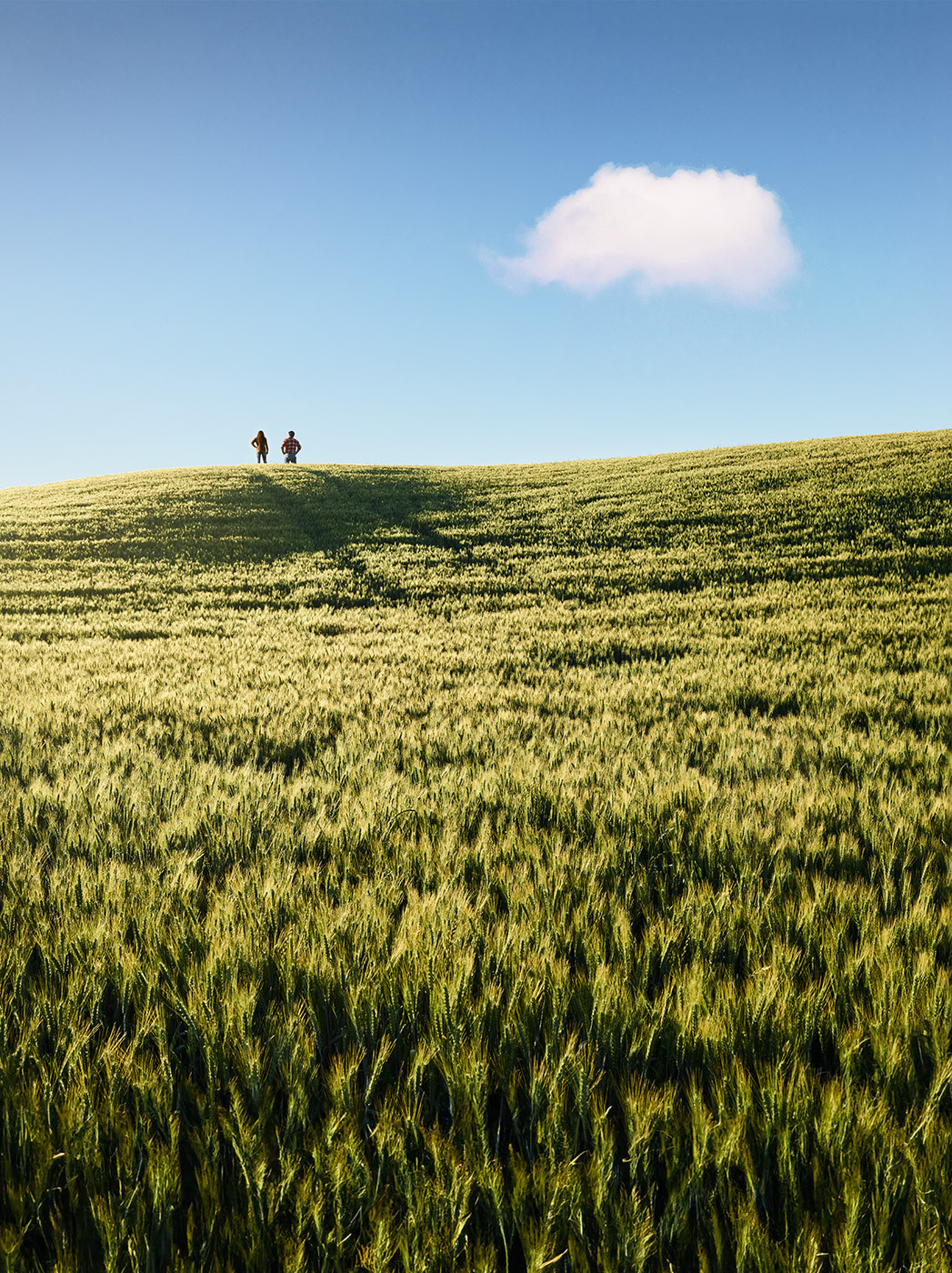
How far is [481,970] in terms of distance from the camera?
1.94m

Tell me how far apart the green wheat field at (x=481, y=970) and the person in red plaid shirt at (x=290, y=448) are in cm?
3443

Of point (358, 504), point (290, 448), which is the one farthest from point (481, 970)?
point (290, 448)

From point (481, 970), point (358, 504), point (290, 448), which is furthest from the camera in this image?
point (290, 448)

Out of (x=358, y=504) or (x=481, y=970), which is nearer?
(x=481, y=970)

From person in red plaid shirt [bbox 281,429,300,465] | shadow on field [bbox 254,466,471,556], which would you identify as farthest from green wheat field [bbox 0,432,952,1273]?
person in red plaid shirt [bbox 281,429,300,465]

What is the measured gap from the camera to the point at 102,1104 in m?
1.46

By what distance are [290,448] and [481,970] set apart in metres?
40.1

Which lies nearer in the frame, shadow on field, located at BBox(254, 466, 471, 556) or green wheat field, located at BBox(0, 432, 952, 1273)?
green wheat field, located at BBox(0, 432, 952, 1273)

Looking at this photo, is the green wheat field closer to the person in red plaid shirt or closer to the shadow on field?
the shadow on field

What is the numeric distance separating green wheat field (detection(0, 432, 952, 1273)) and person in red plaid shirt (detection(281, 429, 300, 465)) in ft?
113

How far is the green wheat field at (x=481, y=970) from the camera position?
1229 mm

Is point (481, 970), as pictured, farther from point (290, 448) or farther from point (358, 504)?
point (290, 448)

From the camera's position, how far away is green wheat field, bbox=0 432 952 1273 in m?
1.23

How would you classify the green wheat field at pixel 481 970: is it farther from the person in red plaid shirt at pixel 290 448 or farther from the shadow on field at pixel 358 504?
the person in red plaid shirt at pixel 290 448
